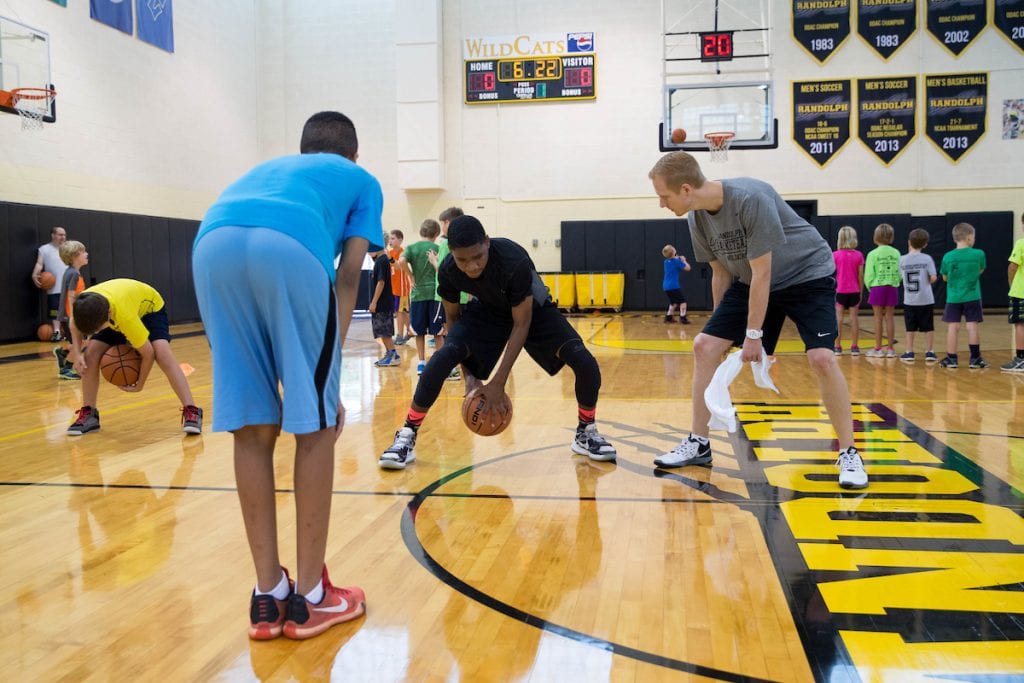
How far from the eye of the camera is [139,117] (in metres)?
15.2

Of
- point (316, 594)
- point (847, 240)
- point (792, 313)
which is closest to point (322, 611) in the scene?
point (316, 594)

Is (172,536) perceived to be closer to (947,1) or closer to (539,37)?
(539,37)

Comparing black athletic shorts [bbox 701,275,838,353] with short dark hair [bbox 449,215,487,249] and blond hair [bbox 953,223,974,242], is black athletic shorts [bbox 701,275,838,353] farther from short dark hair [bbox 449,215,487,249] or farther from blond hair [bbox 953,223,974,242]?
blond hair [bbox 953,223,974,242]

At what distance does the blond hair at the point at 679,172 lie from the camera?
3.86 m

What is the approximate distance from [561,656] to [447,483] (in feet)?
6.56

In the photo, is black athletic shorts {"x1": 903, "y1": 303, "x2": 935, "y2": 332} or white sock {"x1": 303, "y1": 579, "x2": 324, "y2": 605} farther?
black athletic shorts {"x1": 903, "y1": 303, "x2": 935, "y2": 332}

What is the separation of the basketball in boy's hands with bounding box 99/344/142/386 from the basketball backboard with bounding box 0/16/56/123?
8.49 m

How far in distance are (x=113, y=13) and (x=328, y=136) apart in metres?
14.2

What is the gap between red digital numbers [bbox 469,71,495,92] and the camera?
61.9 feet

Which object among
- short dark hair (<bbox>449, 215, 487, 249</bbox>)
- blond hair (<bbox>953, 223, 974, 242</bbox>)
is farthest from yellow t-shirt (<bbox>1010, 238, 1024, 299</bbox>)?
short dark hair (<bbox>449, 215, 487, 249</bbox>)

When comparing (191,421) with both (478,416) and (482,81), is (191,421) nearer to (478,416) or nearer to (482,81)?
(478,416)

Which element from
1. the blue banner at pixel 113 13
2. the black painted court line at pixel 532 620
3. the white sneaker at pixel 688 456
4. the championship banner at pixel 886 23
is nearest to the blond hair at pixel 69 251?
the black painted court line at pixel 532 620

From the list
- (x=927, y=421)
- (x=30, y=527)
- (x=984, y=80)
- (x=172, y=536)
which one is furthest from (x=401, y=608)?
(x=984, y=80)

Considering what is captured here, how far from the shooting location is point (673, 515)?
3.64m
